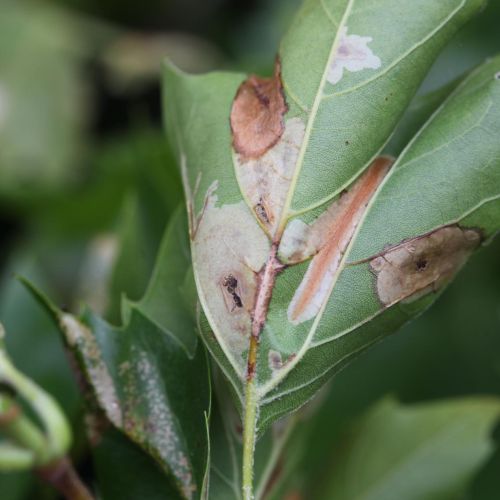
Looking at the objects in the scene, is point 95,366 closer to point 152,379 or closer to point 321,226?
point 152,379

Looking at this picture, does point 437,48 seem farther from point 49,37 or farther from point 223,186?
point 49,37

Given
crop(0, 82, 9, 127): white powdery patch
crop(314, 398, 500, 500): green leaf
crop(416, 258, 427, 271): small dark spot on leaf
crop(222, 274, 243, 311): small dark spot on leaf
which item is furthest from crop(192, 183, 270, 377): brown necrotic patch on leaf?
crop(0, 82, 9, 127): white powdery patch

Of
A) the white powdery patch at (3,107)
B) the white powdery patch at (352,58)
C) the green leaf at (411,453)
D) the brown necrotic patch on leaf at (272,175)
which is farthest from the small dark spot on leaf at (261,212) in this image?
the white powdery patch at (3,107)

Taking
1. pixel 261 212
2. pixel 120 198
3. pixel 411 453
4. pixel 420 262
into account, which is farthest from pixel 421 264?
pixel 120 198

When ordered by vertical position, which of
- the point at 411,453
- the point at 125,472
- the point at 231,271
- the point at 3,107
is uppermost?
the point at 3,107

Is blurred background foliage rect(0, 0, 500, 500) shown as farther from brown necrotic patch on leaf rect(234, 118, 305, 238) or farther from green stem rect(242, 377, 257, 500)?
brown necrotic patch on leaf rect(234, 118, 305, 238)

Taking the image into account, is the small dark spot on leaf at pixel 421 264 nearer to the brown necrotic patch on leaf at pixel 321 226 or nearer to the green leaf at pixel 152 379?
the brown necrotic patch on leaf at pixel 321 226
